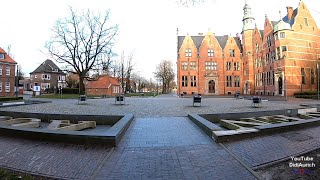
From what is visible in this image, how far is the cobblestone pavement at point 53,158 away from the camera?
4.55 m

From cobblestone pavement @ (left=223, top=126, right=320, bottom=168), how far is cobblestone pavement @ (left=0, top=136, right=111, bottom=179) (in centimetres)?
352

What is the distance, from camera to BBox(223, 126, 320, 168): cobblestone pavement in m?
5.32

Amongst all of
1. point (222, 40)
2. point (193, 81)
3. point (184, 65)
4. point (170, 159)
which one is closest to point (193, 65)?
point (184, 65)

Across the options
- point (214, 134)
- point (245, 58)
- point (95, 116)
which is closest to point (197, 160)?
point (214, 134)

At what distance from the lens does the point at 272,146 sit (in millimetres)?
6266

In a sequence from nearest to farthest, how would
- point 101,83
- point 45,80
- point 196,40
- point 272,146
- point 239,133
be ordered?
point 272,146 → point 239,133 → point 196,40 → point 101,83 → point 45,80

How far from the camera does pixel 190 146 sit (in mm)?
6125

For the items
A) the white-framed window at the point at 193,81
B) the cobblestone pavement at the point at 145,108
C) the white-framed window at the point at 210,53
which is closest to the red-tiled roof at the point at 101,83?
the white-framed window at the point at 193,81

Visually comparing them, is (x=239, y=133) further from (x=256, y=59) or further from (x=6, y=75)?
(x=6, y=75)

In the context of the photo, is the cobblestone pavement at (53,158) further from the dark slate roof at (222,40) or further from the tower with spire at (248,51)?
the dark slate roof at (222,40)

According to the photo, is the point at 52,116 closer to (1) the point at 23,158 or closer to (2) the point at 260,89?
(1) the point at 23,158

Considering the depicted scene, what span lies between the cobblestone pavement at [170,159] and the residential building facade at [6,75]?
54.3 metres

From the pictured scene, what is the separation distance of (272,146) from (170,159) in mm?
3183

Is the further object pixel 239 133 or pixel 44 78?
pixel 44 78
